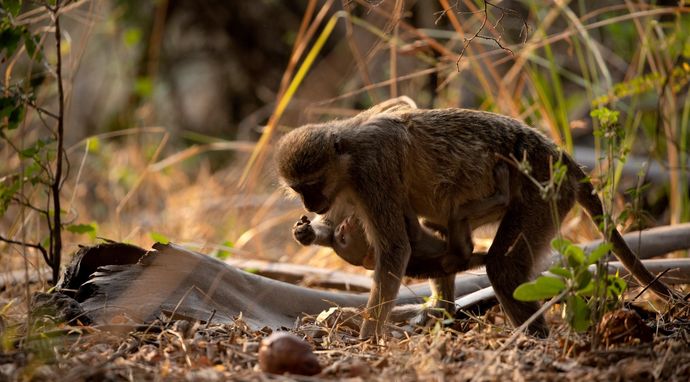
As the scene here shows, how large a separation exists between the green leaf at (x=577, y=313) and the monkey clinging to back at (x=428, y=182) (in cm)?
80

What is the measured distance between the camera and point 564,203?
447 centimetres

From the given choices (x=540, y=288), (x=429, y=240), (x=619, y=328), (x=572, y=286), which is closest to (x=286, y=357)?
(x=540, y=288)

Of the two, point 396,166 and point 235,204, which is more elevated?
point 396,166

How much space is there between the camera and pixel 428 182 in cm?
470

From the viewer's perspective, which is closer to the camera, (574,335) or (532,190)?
(574,335)

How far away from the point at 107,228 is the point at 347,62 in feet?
14.2

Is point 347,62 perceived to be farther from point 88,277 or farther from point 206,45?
point 88,277

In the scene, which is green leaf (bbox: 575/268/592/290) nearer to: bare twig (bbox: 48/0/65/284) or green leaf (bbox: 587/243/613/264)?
green leaf (bbox: 587/243/613/264)

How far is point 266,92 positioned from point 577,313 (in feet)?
31.2

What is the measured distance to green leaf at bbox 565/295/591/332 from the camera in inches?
134

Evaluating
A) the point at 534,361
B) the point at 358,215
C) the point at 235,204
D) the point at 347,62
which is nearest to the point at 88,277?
the point at 358,215

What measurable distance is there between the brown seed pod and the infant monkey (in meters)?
1.45

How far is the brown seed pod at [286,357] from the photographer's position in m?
3.12

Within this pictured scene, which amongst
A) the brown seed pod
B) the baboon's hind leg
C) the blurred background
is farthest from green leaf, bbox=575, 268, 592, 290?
the brown seed pod
